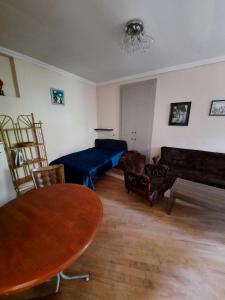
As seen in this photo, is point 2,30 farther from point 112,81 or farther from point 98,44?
point 112,81

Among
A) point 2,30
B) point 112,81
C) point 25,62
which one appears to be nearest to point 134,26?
point 2,30

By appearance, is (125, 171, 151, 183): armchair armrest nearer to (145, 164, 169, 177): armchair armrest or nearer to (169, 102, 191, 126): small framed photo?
(145, 164, 169, 177): armchair armrest

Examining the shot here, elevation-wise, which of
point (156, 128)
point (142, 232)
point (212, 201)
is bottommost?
point (142, 232)

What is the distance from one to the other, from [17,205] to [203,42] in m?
3.37

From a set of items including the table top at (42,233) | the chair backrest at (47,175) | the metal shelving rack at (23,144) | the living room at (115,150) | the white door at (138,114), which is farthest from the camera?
the white door at (138,114)

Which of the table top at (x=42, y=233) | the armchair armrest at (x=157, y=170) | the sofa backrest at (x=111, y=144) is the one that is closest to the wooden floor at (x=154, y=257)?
the armchair armrest at (x=157, y=170)

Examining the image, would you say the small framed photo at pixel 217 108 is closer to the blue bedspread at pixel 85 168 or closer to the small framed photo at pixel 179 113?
the small framed photo at pixel 179 113

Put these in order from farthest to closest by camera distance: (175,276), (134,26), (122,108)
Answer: (122,108) → (134,26) → (175,276)

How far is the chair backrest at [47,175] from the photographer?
1786 millimetres

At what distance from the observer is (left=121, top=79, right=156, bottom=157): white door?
3.50 metres

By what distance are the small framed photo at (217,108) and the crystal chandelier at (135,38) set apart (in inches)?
71.2

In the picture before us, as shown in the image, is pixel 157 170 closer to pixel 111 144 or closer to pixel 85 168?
pixel 85 168

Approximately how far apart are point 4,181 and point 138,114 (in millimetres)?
3371

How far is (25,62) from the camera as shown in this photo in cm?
248
